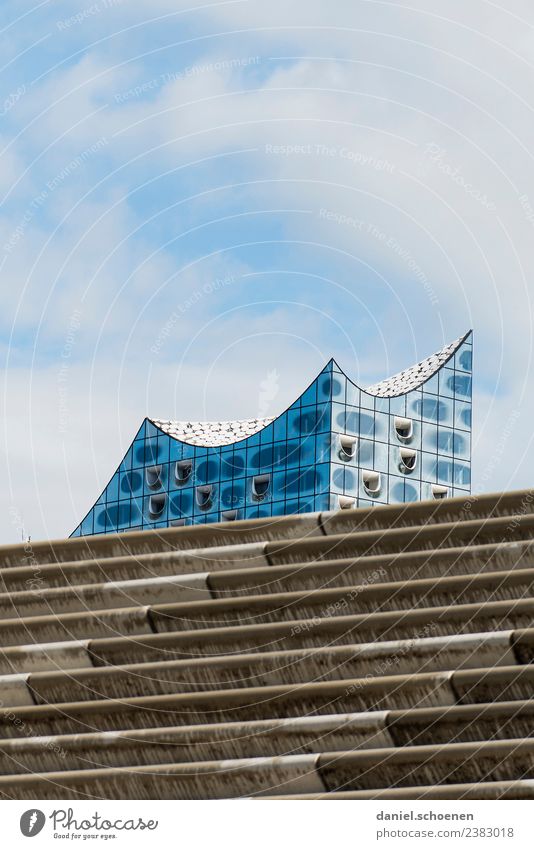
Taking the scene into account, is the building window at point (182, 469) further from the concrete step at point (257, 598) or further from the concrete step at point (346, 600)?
the concrete step at point (346, 600)

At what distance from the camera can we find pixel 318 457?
85.8m

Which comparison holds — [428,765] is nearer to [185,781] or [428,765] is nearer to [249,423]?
[185,781]

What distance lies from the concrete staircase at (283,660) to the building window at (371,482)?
75.9 metres

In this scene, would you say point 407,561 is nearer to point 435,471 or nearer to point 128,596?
point 128,596

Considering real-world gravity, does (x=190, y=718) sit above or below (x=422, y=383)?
below

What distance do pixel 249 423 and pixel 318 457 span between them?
12.8 metres

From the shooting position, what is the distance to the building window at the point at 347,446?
3401 inches

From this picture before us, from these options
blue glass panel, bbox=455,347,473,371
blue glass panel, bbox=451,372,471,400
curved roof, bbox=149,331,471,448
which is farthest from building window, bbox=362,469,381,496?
blue glass panel, bbox=455,347,473,371

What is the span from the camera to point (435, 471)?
89.7m

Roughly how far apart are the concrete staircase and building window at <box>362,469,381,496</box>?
7588cm

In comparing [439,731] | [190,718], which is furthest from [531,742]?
[190,718]

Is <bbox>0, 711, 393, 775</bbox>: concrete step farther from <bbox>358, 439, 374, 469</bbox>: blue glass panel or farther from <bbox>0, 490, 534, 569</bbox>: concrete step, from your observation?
<bbox>358, 439, 374, 469</bbox>: blue glass panel

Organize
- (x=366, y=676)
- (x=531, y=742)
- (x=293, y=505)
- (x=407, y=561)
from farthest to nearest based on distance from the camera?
(x=293, y=505) < (x=407, y=561) < (x=366, y=676) < (x=531, y=742)

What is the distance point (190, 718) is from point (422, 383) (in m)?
80.5
